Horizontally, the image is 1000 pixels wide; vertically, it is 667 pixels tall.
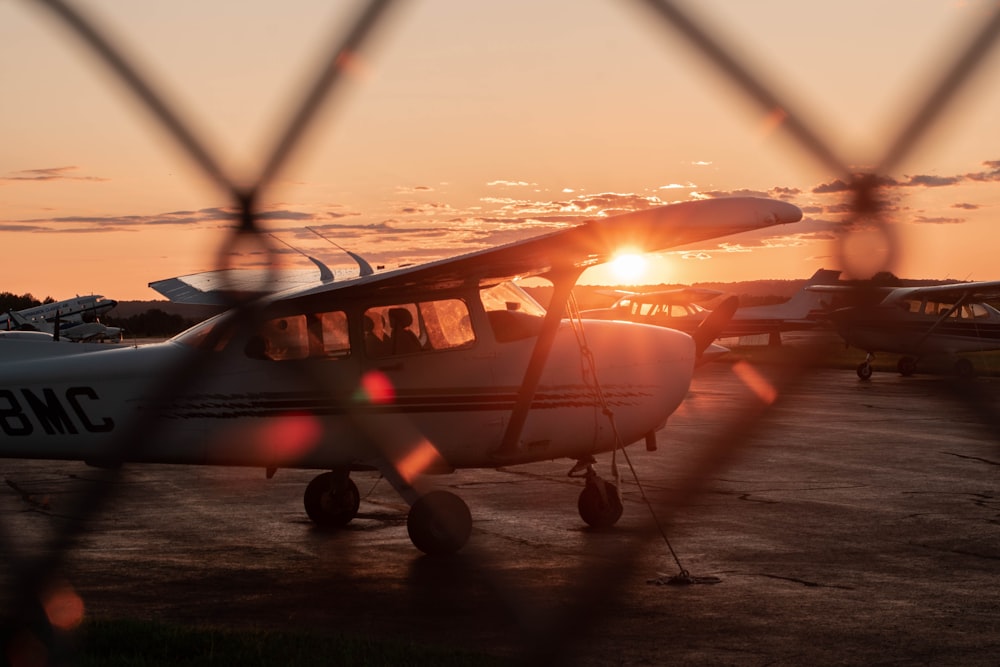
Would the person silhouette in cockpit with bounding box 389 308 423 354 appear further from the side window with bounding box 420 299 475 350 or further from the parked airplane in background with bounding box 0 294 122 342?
the parked airplane in background with bounding box 0 294 122 342

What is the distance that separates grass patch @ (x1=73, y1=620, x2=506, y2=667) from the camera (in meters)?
6.11

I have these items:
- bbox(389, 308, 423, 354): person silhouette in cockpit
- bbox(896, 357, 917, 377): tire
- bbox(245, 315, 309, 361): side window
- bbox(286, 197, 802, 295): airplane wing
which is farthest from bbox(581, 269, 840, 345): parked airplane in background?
bbox(286, 197, 802, 295): airplane wing

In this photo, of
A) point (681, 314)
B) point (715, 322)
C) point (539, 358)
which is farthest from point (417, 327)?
point (681, 314)

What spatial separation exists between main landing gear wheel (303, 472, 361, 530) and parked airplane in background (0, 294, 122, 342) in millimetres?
57357

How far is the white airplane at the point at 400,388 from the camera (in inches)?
349

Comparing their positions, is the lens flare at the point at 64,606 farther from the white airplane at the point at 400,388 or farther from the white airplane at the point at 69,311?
the white airplane at the point at 69,311

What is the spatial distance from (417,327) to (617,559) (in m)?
4.10

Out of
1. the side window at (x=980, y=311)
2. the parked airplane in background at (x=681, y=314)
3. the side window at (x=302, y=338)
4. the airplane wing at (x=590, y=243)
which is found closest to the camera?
the airplane wing at (x=590, y=243)

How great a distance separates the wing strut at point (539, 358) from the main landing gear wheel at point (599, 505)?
Result: 3.32ft

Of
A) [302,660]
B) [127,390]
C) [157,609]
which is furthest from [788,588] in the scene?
[127,390]

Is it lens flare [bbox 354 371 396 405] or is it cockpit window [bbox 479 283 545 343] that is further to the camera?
cockpit window [bbox 479 283 545 343]

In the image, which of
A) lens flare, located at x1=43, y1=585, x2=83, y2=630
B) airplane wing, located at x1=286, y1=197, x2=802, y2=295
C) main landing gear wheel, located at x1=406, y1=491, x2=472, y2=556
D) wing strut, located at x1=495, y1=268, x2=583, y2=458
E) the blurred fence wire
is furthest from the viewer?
main landing gear wheel, located at x1=406, y1=491, x2=472, y2=556

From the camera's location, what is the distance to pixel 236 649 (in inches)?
249

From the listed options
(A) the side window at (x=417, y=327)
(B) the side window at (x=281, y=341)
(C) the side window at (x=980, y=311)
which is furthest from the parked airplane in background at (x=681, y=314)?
(B) the side window at (x=281, y=341)
